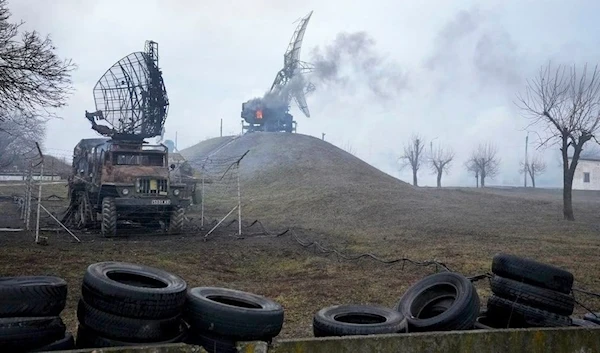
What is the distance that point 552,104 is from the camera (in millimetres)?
23906

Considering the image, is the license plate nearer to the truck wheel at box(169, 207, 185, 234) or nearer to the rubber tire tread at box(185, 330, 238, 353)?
the truck wheel at box(169, 207, 185, 234)

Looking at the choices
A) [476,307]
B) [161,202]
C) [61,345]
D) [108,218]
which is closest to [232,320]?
[61,345]

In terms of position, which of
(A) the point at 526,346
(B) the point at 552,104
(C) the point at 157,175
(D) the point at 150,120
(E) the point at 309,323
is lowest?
(E) the point at 309,323

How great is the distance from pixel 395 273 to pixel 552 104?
17.3 m

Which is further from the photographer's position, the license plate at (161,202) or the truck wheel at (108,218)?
the license plate at (161,202)

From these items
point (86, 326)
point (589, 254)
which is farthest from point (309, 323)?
point (589, 254)

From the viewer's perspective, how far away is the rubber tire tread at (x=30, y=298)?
3.98m

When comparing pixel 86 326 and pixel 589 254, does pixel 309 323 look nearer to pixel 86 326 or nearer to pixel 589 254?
pixel 86 326

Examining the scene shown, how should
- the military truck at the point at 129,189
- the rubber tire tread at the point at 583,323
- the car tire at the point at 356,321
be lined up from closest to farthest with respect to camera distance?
the car tire at the point at 356,321 < the rubber tire tread at the point at 583,323 < the military truck at the point at 129,189

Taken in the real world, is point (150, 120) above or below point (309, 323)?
above

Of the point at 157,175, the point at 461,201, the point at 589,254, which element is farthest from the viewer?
the point at 461,201

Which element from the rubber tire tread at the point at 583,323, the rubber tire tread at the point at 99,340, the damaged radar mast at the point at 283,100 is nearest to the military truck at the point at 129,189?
the rubber tire tread at the point at 99,340

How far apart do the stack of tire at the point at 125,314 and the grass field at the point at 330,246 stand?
7.83ft

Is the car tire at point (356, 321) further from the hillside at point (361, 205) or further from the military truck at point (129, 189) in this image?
the hillside at point (361, 205)
